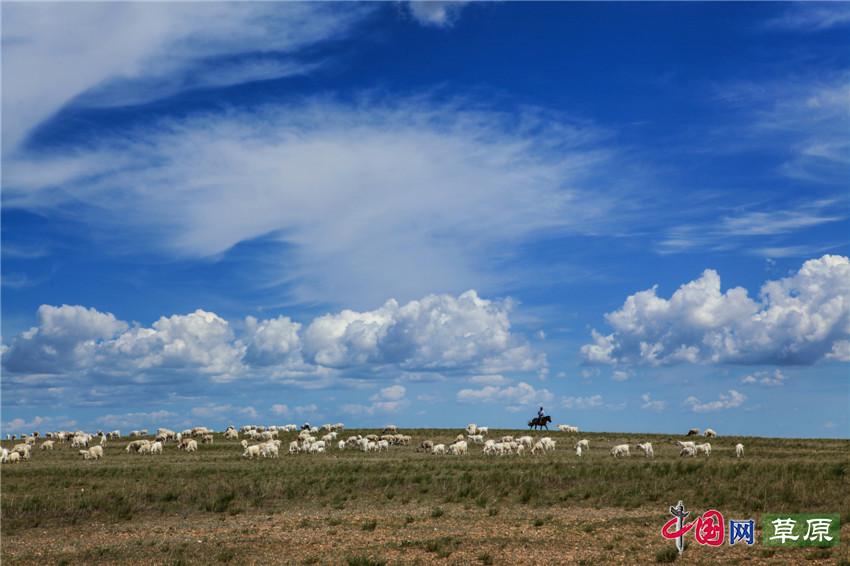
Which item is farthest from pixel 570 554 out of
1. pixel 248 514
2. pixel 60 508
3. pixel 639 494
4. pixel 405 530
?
pixel 60 508

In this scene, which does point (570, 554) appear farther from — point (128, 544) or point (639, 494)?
point (128, 544)

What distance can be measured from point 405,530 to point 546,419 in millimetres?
55350

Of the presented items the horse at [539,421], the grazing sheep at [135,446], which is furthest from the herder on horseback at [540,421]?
the grazing sheep at [135,446]

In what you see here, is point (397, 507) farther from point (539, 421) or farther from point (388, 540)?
point (539, 421)

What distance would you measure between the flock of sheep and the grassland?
4207 millimetres

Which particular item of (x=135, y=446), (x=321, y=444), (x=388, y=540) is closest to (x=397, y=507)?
(x=388, y=540)

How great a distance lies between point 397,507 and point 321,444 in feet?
93.7

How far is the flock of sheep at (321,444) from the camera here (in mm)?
46753

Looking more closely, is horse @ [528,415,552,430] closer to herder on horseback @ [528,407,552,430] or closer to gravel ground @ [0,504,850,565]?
herder on horseback @ [528,407,552,430]

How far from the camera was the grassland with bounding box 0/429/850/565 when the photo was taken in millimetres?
18906

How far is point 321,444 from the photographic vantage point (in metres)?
54.3

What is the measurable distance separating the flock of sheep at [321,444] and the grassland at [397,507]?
4207 mm

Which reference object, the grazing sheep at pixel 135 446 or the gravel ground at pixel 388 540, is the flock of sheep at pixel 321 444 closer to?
the grazing sheep at pixel 135 446

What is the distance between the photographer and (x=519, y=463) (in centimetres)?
4019
